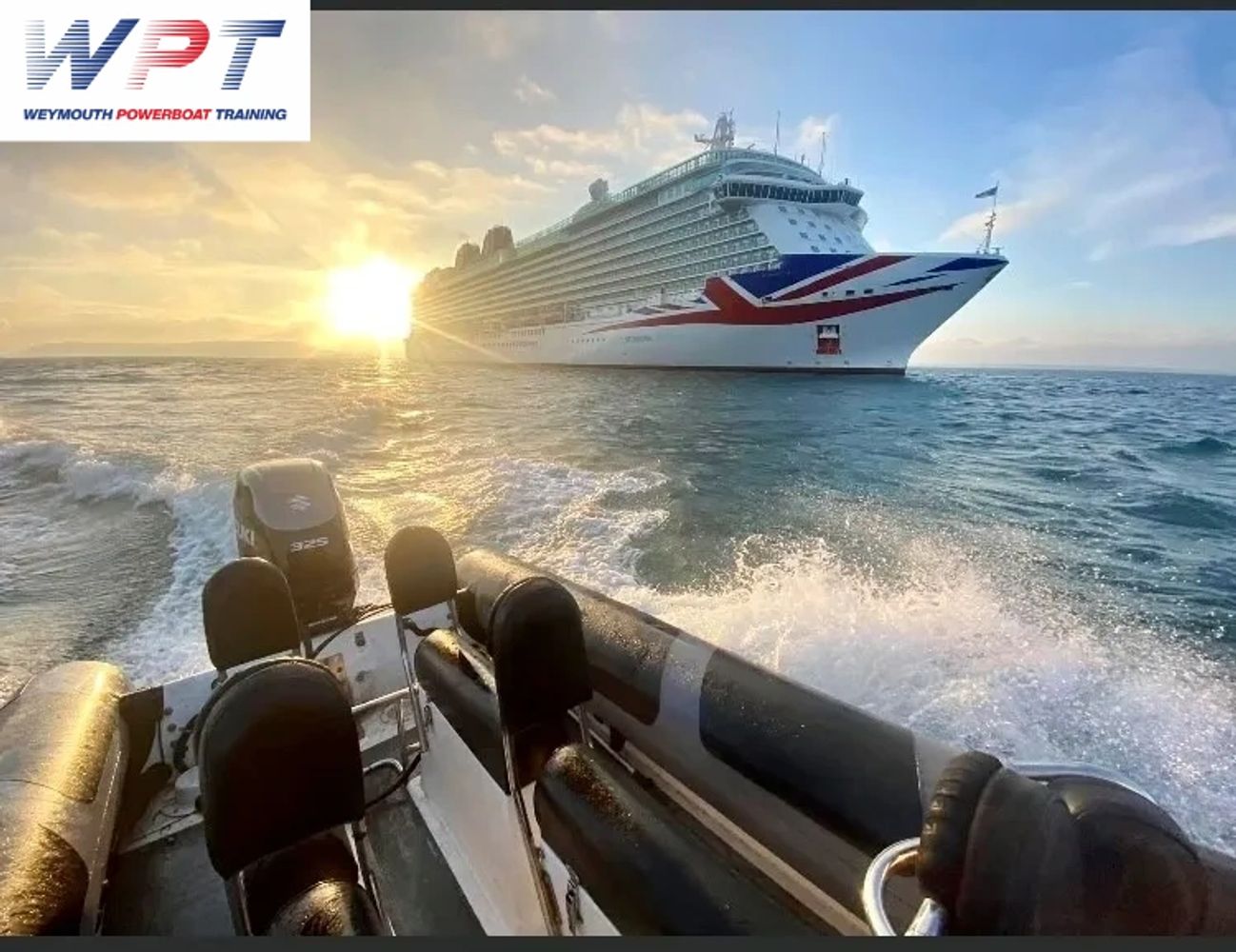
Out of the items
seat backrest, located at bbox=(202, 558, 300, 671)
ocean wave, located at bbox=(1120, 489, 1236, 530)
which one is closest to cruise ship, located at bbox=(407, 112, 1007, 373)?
ocean wave, located at bbox=(1120, 489, 1236, 530)

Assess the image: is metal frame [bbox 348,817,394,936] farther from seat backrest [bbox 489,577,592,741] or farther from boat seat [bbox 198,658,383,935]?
seat backrest [bbox 489,577,592,741]

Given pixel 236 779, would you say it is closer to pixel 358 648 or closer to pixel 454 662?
pixel 454 662

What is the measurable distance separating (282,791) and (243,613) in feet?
3.51

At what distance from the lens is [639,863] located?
1.23 metres

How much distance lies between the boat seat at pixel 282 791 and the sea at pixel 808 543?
8.88ft

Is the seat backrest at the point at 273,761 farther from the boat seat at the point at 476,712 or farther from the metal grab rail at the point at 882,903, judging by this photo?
the metal grab rail at the point at 882,903

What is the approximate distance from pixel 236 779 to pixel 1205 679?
4.74m

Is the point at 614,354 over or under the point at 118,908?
over

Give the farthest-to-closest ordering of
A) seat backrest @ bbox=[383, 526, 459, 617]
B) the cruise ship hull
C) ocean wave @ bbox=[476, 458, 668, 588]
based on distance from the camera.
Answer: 1. the cruise ship hull
2. ocean wave @ bbox=[476, 458, 668, 588]
3. seat backrest @ bbox=[383, 526, 459, 617]

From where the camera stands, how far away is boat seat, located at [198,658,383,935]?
119 centimetres

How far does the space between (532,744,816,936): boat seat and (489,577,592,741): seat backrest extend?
0.14 m

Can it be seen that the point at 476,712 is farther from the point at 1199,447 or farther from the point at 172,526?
the point at 1199,447

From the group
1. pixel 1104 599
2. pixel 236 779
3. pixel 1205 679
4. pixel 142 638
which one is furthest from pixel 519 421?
pixel 236 779

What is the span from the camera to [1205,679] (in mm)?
3535
